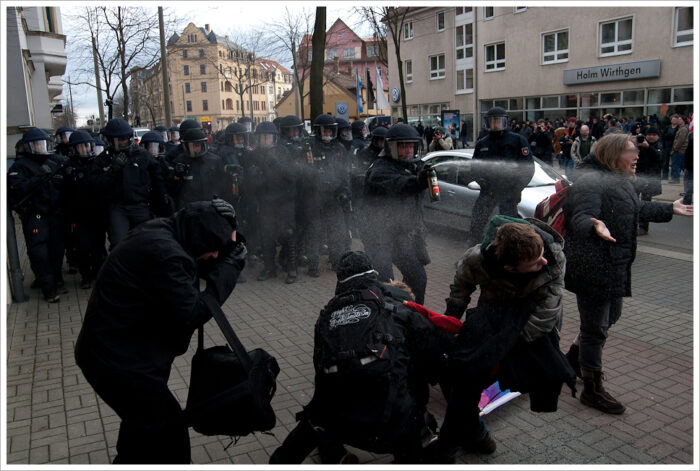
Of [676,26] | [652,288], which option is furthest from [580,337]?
[676,26]

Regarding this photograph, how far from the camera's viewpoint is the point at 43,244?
6785mm

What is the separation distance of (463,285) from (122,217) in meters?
Answer: 5.00

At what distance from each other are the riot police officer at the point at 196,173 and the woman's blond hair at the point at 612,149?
499 cm

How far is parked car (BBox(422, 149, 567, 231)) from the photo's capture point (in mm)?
8758

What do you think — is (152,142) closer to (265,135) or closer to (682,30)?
(265,135)

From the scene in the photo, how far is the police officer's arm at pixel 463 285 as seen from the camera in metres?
3.28

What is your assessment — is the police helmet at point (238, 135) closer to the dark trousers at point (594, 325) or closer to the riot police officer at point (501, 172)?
the riot police officer at point (501, 172)

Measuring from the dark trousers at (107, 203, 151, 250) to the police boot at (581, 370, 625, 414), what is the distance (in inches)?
206

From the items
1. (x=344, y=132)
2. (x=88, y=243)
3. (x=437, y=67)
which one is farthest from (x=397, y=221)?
(x=437, y=67)

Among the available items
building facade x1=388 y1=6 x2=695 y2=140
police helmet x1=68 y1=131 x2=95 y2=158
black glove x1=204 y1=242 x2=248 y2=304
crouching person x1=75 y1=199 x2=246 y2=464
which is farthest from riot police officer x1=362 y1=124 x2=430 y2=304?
building facade x1=388 y1=6 x2=695 y2=140

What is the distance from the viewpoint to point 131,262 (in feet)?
8.56

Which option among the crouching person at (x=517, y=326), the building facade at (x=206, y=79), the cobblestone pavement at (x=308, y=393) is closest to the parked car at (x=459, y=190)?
the cobblestone pavement at (x=308, y=393)

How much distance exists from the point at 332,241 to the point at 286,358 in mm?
3164

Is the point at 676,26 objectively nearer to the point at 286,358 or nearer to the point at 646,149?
the point at 646,149
